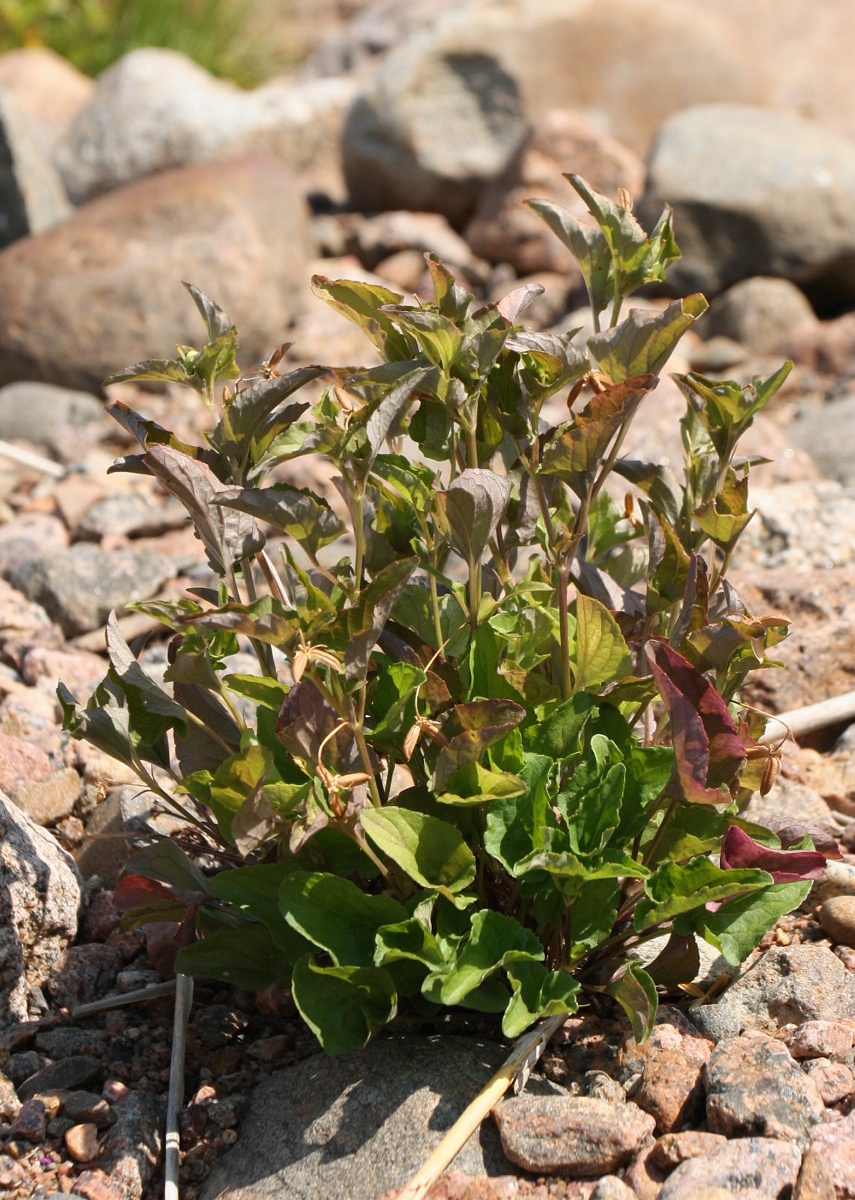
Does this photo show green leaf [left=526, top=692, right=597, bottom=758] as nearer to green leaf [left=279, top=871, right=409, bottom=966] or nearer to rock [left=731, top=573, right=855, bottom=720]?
green leaf [left=279, top=871, right=409, bottom=966]

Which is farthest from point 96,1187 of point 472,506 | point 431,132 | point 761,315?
point 431,132

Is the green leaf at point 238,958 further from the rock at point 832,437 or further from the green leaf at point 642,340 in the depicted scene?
the rock at point 832,437

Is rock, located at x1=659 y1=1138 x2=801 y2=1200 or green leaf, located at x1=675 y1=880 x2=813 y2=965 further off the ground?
green leaf, located at x1=675 y1=880 x2=813 y2=965

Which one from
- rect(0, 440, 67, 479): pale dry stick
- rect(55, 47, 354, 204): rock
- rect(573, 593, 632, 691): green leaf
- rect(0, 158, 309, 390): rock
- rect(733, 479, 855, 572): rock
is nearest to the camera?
rect(573, 593, 632, 691): green leaf

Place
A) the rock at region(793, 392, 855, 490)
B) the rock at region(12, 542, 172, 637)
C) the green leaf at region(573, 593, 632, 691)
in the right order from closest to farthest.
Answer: the green leaf at region(573, 593, 632, 691)
the rock at region(12, 542, 172, 637)
the rock at region(793, 392, 855, 490)

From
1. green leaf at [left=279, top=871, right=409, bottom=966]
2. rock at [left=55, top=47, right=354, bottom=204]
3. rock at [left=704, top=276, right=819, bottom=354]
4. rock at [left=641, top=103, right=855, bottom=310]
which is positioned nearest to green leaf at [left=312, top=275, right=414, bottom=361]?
green leaf at [left=279, top=871, right=409, bottom=966]

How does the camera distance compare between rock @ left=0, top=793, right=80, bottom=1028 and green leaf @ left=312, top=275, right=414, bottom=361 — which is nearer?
green leaf @ left=312, top=275, right=414, bottom=361

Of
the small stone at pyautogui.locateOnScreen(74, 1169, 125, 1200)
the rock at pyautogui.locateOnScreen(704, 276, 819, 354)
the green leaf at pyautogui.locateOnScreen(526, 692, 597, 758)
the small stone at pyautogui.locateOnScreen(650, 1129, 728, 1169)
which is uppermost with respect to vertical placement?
the green leaf at pyautogui.locateOnScreen(526, 692, 597, 758)

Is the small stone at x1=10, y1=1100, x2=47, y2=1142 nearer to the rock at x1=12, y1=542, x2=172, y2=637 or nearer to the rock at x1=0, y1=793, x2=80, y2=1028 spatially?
the rock at x1=0, y1=793, x2=80, y2=1028
